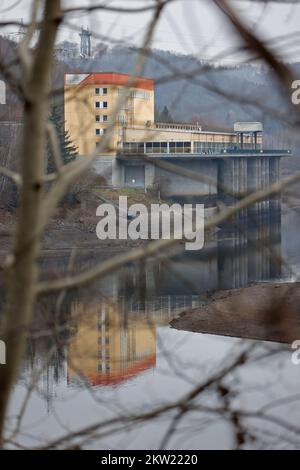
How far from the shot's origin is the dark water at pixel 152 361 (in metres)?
0.72

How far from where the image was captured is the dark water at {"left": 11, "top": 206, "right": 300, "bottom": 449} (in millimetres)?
722

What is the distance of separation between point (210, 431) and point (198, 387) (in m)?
3.33

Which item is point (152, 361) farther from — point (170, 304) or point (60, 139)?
→ point (170, 304)

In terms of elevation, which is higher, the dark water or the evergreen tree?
the evergreen tree

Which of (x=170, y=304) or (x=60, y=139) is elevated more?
(x=60, y=139)

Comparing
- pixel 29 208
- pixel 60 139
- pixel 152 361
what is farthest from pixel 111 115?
pixel 60 139

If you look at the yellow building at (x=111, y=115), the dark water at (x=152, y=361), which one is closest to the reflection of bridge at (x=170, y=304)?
the dark water at (x=152, y=361)

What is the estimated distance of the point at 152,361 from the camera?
3311 millimetres

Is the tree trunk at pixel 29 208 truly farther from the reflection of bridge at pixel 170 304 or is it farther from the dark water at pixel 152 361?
the reflection of bridge at pixel 170 304

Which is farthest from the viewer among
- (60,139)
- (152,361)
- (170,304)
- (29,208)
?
(170,304)

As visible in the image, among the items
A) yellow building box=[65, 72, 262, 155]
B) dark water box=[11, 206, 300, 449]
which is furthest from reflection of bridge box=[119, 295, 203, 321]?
yellow building box=[65, 72, 262, 155]

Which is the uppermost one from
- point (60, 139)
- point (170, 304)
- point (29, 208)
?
point (60, 139)

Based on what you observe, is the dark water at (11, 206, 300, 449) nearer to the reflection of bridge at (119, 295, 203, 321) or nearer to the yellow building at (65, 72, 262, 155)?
the reflection of bridge at (119, 295, 203, 321)

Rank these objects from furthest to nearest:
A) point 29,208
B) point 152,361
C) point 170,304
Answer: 1. point 170,304
2. point 152,361
3. point 29,208
